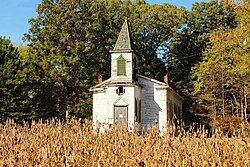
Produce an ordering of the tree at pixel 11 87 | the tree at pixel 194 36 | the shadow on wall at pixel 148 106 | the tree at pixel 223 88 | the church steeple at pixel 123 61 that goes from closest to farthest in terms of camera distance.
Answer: the tree at pixel 11 87
the tree at pixel 223 88
the church steeple at pixel 123 61
the shadow on wall at pixel 148 106
the tree at pixel 194 36

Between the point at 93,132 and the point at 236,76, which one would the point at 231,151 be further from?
the point at 236,76

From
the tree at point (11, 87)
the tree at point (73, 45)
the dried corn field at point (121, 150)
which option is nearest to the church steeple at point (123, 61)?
the tree at point (73, 45)

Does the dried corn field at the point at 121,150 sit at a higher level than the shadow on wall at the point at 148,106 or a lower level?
lower

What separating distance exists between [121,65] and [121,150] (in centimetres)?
2814

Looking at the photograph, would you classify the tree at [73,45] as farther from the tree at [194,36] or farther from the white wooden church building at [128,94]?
the white wooden church building at [128,94]

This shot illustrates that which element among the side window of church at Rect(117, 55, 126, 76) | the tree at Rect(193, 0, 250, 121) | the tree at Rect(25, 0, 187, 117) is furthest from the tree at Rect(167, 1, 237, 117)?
the side window of church at Rect(117, 55, 126, 76)

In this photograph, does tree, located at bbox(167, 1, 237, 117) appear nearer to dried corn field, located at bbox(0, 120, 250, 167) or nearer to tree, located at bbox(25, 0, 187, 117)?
tree, located at bbox(25, 0, 187, 117)

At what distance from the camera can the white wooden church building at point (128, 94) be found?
103 feet

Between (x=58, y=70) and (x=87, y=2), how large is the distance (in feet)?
26.3

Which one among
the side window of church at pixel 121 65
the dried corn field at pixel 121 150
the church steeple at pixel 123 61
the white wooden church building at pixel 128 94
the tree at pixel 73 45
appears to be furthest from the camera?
the tree at pixel 73 45

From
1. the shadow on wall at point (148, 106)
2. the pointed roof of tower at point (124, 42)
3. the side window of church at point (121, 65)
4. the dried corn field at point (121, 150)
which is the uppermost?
the pointed roof of tower at point (124, 42)

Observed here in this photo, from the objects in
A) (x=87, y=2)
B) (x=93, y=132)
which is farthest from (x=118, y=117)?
(x=93, y=132)

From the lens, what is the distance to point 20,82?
3134cm

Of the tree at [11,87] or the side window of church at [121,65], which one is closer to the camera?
the tree at [11,87]
